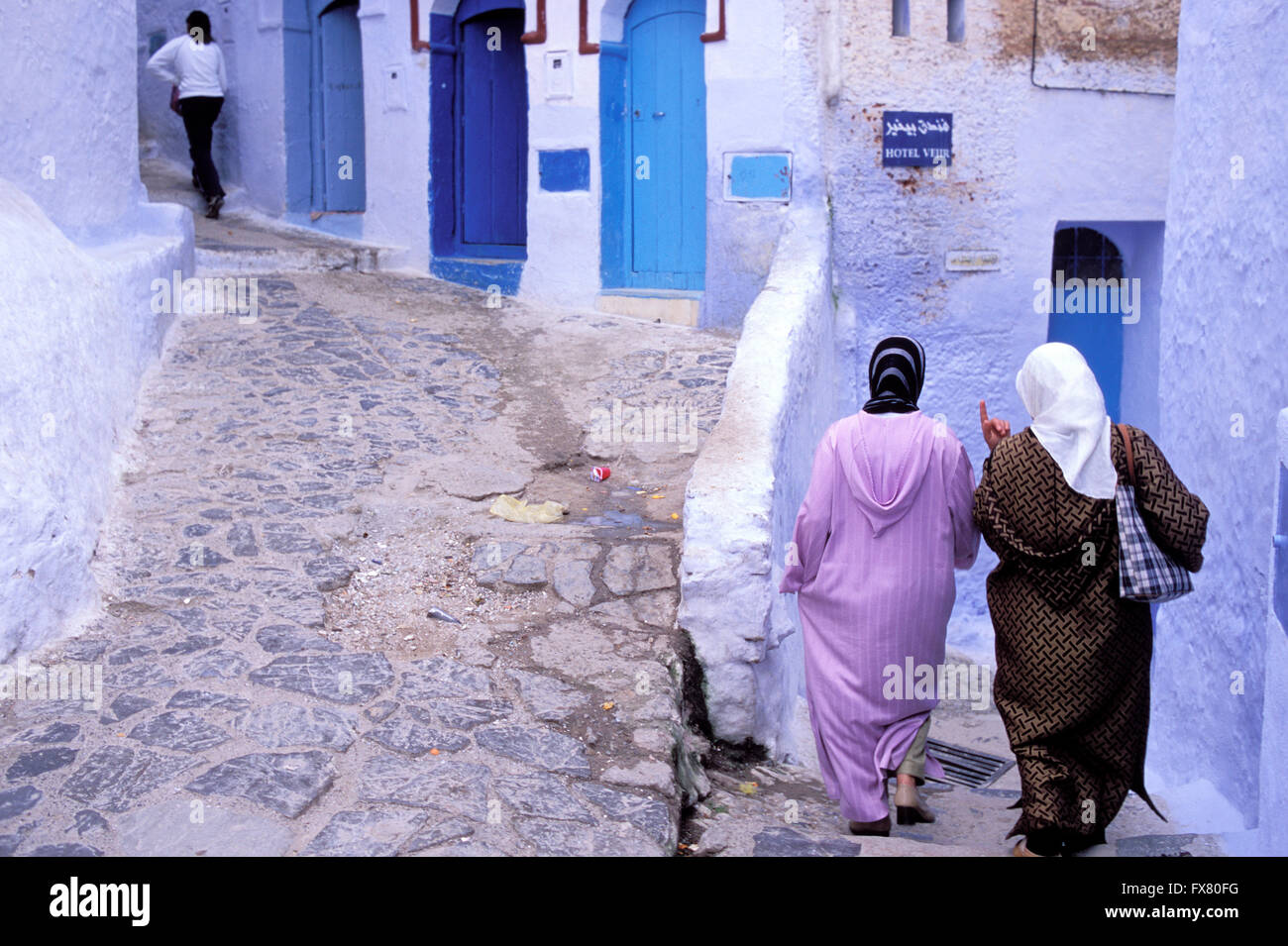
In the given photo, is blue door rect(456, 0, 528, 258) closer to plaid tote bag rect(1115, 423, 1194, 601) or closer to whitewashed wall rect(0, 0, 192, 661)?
whitewashed wall rect(0, 0, 192, 661)

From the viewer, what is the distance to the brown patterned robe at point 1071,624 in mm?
3246

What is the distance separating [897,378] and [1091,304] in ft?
20.1

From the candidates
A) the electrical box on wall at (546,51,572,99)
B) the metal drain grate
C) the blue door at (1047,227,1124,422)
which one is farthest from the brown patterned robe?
the electrical box on wall at (546,51,572,99)

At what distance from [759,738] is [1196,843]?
1.39 m

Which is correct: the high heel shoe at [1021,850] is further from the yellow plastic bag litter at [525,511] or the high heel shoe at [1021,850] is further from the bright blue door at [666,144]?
the bright blue door at [666,144]

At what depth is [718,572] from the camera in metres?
4.03

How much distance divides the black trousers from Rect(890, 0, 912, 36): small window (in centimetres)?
592

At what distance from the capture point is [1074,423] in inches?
128

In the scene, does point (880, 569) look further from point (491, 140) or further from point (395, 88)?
point (395, 88)

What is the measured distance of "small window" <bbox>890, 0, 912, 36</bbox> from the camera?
7914mm

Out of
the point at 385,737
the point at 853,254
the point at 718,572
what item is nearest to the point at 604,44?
the point at 853,254

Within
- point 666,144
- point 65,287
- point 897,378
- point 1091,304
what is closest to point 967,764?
point 897,378

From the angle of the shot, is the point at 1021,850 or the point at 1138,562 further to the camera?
the point at 1021,850

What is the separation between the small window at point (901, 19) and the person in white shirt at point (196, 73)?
5.85m
